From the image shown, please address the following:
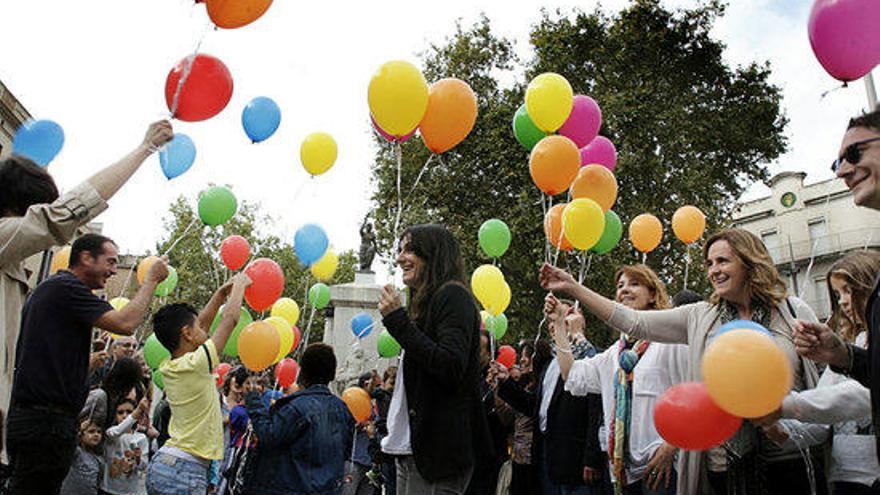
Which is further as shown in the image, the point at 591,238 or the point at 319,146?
the point at 319,146

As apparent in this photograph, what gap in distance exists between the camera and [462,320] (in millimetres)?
2861

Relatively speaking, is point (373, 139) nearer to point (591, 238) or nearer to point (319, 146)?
point (319, 146)

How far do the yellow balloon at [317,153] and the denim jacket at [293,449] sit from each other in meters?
2.69

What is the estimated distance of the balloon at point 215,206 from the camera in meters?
6.28

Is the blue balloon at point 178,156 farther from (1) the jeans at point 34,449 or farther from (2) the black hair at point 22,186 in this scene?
(1) the jeans at point 34,449

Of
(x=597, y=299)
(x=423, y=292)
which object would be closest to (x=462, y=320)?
(x=423, y=292)

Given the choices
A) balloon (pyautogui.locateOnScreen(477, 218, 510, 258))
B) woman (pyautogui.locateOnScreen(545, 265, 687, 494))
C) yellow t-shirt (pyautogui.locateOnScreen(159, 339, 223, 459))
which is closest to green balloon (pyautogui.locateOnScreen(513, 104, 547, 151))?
balloon (pyautogui.locateOnScreen(477, 218, 510, 258))

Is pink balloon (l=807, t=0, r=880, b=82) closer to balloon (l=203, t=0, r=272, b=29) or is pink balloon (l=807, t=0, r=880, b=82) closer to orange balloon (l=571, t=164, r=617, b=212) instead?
orange balloon (l=571, t=164, r=617, b=212)

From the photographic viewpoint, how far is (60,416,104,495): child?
393 centimetres

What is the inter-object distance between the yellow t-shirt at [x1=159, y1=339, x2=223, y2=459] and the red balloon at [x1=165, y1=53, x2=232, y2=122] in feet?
4.20

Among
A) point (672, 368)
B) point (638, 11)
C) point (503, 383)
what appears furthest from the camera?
point (638, 11)

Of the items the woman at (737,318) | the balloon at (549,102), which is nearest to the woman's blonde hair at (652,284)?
the woman at (737,318)

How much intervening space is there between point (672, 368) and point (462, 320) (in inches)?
47.5

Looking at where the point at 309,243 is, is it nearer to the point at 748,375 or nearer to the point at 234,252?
the point at 234,252
